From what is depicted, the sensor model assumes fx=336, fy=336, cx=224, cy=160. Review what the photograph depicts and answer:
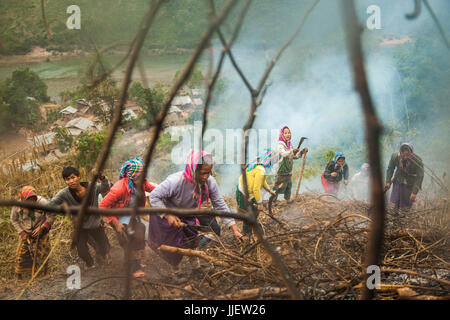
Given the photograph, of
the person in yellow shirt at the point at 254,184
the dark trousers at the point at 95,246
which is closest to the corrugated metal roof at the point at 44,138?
the dark trousers at the point at 95,246

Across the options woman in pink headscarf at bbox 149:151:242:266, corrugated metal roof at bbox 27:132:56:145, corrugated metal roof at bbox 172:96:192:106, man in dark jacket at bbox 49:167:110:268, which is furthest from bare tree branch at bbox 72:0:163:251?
corrugated metal roof at bbox 172:96:192:106

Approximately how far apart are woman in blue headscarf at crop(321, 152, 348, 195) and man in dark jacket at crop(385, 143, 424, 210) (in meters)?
0.85

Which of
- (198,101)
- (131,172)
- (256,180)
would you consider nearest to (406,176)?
(256,180)

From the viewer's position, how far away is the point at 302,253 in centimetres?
215

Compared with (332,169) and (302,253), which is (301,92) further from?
(302,253)

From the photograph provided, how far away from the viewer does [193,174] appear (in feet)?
9.48

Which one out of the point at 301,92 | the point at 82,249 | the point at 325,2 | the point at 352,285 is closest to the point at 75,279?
the point at 82,249

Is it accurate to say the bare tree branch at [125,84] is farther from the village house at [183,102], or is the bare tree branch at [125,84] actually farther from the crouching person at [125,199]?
the village house at [183,102]

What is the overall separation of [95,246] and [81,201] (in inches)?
21.2

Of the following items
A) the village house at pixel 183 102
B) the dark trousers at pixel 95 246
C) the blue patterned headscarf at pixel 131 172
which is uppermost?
the village house at pixel 183 102

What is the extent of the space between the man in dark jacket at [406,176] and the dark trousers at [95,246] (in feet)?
11.6

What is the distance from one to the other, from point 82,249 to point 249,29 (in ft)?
25.5

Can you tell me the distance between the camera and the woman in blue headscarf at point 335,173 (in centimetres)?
553

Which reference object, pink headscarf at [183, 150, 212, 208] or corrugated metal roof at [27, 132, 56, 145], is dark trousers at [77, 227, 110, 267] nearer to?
pink headscarf at [183, 150, 212, 208]
